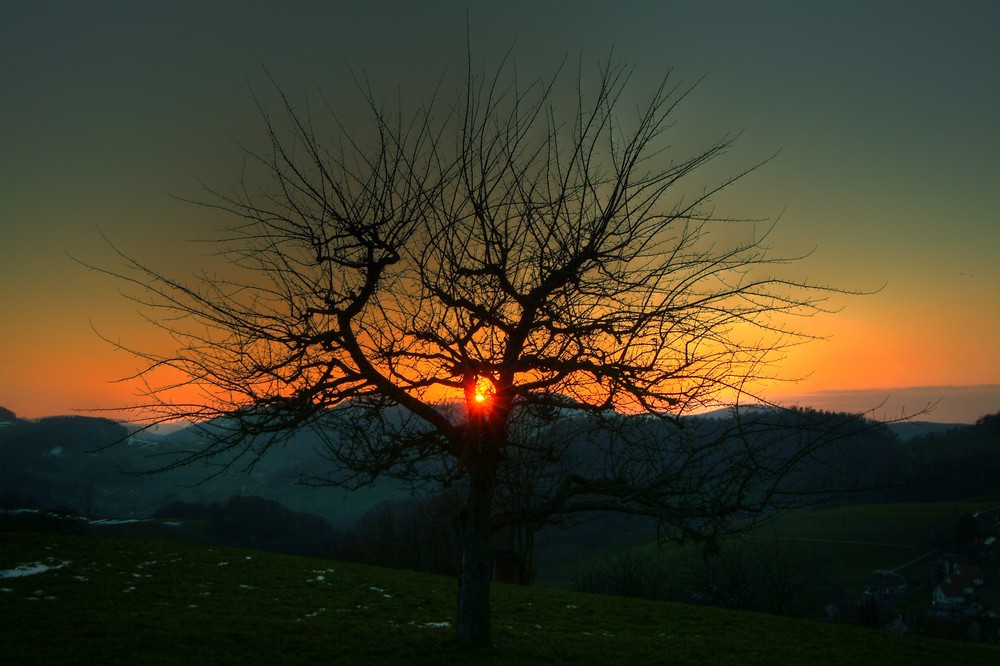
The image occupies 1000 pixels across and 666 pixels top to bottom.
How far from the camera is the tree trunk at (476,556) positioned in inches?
347

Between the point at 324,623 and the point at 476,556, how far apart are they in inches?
211

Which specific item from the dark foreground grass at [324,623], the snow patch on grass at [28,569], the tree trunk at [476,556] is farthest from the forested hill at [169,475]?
the tree trunk at [476,556]

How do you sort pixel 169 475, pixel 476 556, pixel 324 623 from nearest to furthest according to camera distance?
pixel 476 556 < pixel 324 623 < pixel 169 475

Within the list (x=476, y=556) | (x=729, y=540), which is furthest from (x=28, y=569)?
(x=729, y=540)

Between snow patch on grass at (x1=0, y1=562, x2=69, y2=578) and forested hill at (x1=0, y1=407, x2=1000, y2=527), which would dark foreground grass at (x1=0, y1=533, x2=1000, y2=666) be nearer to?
snow patch on grass at (x1=0, y1=562, x2=69, y2=578)

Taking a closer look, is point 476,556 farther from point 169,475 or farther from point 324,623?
point 169,475

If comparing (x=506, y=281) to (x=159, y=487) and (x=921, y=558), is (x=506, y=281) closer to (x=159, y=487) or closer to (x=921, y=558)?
(x=921, y=558)

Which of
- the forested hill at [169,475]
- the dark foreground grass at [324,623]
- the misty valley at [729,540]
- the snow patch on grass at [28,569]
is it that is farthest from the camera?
the forested hill at [169,475]

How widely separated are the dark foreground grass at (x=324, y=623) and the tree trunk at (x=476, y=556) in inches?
13.6

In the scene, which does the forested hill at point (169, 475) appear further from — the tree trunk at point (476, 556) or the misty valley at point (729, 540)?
the tree trunk at point (476, 556)

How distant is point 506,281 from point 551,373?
1311 millimetres

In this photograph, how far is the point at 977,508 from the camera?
83500mm

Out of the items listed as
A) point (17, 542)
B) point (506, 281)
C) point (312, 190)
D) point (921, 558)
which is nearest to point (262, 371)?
point (312, 190)

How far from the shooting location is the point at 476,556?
8.80m
